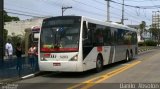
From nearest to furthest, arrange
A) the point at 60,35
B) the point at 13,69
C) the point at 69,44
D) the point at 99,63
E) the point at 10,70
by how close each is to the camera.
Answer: the point at 10,70
the point at 13,69
the point at 69,44
the point at 60,35
the point at 99,63

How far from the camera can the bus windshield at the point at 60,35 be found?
1706 centimetres

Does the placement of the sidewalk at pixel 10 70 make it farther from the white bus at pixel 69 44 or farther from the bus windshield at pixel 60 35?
the bus windshield at pixel 60 35

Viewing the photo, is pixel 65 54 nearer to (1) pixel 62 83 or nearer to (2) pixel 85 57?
(2) pixel 85 57

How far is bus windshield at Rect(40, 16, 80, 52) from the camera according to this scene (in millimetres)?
17062

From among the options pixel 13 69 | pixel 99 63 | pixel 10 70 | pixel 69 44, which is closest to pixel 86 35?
pixel 69 44

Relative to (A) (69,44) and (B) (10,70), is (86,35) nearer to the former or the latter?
(A) (69,44)

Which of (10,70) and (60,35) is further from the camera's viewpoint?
(60,35)

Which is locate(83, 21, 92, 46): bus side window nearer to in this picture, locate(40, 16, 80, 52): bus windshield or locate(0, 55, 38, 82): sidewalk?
locate(40, 16, 80, 52): bus windshield

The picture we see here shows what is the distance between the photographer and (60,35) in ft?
56.9

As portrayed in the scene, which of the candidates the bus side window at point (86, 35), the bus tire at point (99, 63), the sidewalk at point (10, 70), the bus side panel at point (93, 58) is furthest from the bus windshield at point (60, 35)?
the bus tire at point (99, 63)

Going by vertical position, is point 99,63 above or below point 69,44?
below

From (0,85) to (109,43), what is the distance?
9.18 metres

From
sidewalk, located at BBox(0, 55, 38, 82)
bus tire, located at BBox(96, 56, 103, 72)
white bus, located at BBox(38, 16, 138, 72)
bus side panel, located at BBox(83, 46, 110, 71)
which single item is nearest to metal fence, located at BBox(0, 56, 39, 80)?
sidewalk, located at BBox(0, 55, 38, 82)

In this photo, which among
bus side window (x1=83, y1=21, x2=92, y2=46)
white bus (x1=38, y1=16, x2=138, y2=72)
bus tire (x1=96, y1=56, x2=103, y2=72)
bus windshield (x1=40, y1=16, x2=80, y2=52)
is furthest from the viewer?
bus tire (x1=96, y1=56, x2=103, y2=72)
